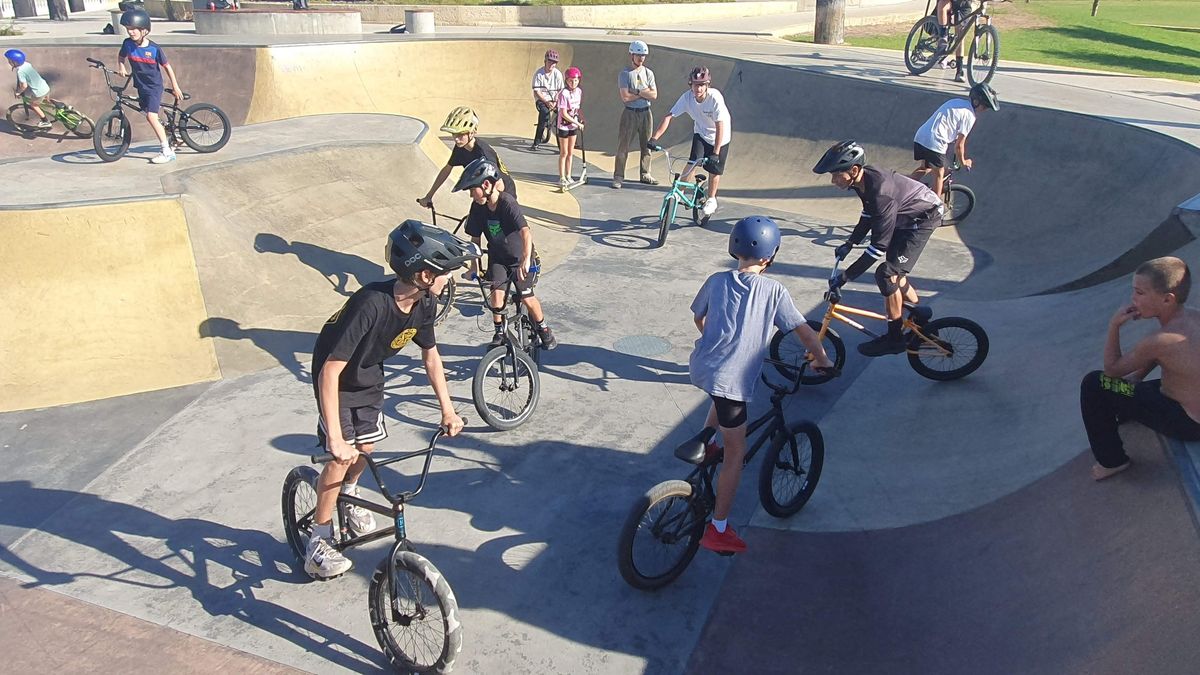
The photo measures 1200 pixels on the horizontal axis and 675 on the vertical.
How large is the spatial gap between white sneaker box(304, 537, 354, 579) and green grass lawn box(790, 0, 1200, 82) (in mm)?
19942

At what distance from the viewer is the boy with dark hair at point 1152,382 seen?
14.0ft

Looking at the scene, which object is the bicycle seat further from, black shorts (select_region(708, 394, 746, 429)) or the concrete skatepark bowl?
the concrete skatepark bowl

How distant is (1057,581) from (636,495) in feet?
9.50

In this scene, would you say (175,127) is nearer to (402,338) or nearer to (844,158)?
(402,338)

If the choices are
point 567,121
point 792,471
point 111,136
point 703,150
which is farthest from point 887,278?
point 111,136

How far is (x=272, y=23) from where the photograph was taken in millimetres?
23219

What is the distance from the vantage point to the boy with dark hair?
4281mm

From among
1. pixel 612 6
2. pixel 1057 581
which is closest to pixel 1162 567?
pixel 1057 581

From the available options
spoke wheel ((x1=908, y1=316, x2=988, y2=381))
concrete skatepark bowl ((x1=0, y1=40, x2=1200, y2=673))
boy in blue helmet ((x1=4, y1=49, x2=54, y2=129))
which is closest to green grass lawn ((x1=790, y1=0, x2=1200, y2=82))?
concrete skatepark bowl ((x1=0, y1=40, x2=1200, y2=673))

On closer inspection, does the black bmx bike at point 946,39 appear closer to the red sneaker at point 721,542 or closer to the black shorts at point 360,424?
the red sneaker at point 721,542

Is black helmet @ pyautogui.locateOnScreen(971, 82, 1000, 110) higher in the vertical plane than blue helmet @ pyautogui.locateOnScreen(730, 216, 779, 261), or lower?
higher

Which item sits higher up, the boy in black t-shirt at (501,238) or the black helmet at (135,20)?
the black helmet at (135,20)

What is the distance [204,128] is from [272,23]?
1349 centimetres

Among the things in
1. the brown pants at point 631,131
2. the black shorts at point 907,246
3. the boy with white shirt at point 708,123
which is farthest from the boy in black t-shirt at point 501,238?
the brown pants at point 631,131
